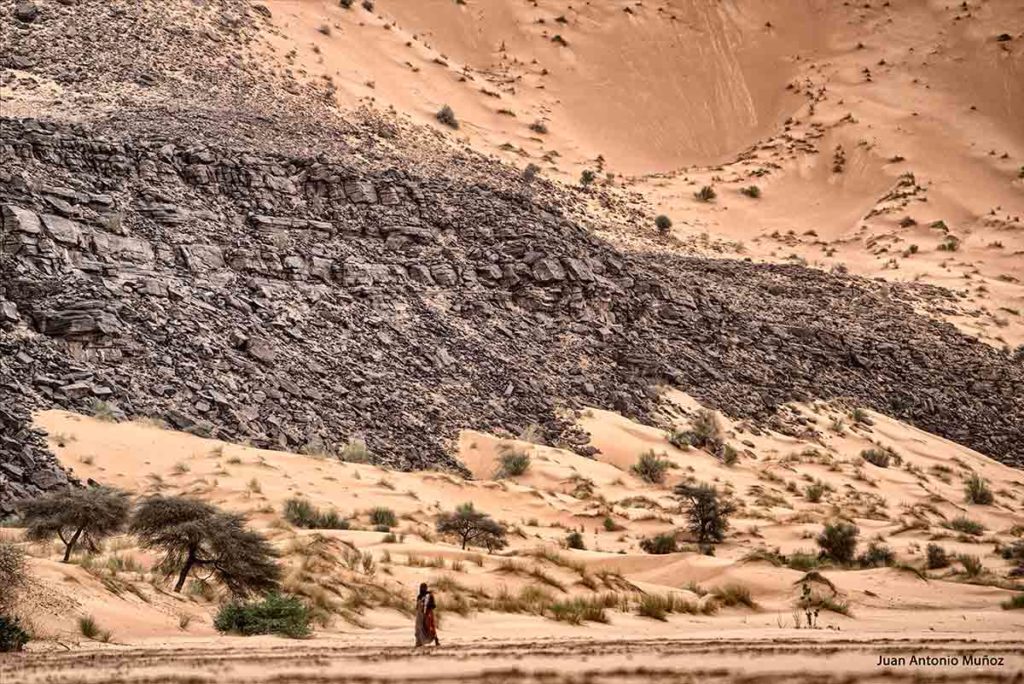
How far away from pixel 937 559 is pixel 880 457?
1444cm

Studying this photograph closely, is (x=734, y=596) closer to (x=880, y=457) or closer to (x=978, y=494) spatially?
(x=978, y=494)

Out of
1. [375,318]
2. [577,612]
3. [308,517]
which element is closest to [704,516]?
[308,517]

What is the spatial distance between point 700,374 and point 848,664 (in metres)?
27.7

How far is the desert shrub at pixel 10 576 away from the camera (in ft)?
44.2

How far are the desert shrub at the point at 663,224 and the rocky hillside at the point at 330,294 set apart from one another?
4.09 metres

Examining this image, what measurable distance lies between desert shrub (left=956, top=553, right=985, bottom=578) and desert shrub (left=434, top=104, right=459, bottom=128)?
113 ft

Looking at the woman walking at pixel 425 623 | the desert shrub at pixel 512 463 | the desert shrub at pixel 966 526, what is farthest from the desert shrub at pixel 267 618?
the desert shrub at pixel 966 526

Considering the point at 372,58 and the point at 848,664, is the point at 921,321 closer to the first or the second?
the point at 372,58

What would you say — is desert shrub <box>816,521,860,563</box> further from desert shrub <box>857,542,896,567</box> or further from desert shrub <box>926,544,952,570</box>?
desert shrub <box>926,544,952,570</box>

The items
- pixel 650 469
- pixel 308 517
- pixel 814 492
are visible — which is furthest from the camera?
pixel 814 492

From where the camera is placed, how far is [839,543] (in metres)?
24.4

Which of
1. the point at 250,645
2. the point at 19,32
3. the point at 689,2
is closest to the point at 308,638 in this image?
the point at 250,645

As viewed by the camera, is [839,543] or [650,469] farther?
[650,469]

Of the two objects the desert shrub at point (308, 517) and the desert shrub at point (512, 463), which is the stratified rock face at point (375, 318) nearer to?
the desert shrub at point (512, 463)
